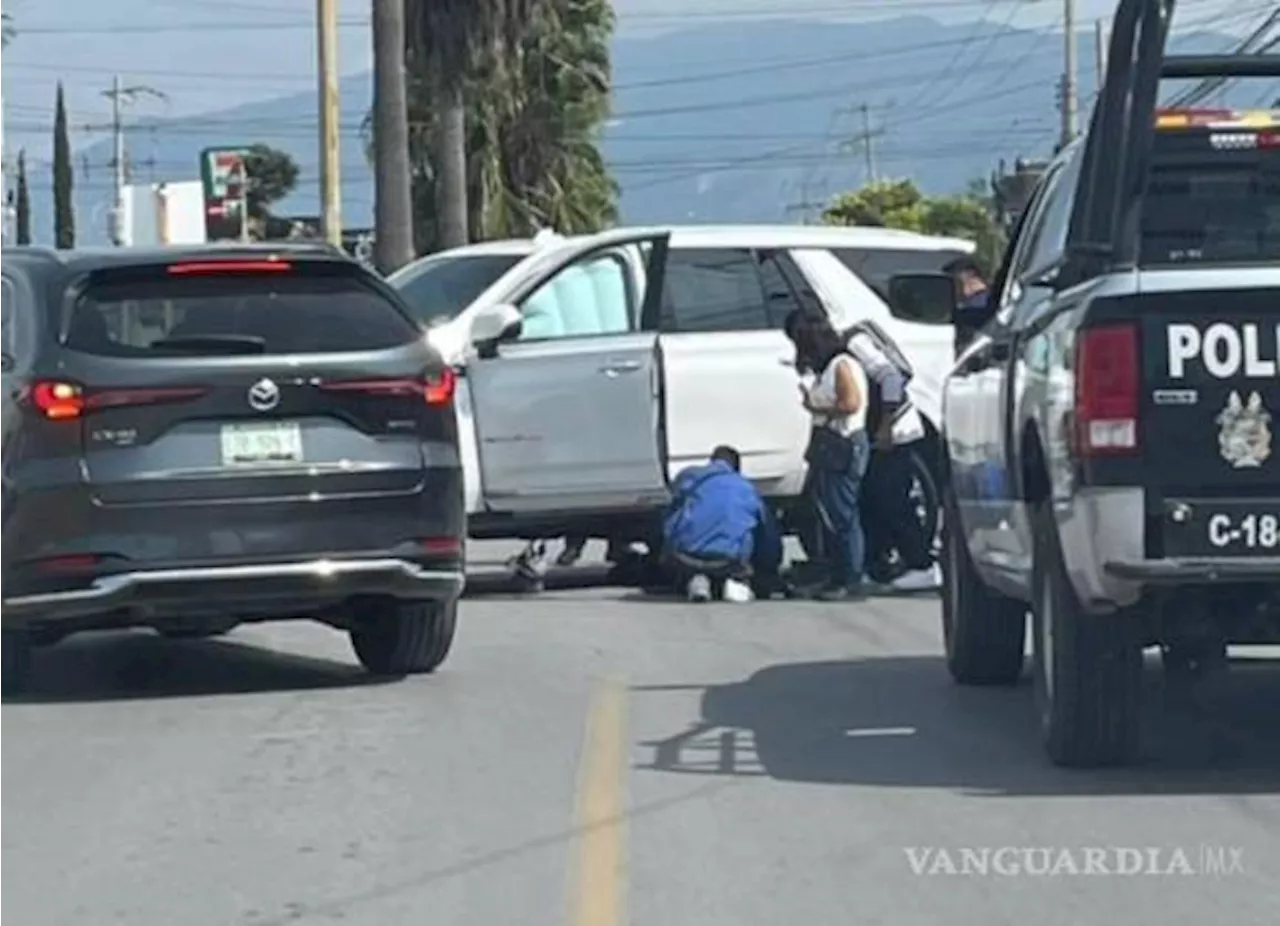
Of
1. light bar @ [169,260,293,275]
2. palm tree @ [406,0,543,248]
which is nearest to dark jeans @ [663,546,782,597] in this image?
light bar @ [169,260,293,275]

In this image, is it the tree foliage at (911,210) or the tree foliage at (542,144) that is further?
the tree foliage at (911,210)

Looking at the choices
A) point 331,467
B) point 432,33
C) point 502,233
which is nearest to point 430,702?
point 331,467

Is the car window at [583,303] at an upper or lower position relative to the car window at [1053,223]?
lower

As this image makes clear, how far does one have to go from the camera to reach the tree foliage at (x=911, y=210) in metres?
88.3

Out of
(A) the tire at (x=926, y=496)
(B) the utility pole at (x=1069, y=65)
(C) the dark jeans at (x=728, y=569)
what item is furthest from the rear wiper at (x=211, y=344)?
(B) the utility pole at (x=1069, y=65)

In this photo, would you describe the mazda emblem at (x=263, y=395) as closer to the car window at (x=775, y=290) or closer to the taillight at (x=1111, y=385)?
the taillight at (x=1111, y=385)

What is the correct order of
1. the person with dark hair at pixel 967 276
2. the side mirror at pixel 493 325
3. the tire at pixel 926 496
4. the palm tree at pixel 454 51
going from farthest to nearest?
the palm tree at pixel 454 51
the tire at pixel 926 496
the side mirror at pixel 493 325
the person with dark hair at pixel 967 276

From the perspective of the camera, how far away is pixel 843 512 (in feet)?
57.7

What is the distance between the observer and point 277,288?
43.9 ft

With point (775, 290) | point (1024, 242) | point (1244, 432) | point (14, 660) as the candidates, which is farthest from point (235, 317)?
point (775, 290)

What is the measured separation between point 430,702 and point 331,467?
1.08 meters

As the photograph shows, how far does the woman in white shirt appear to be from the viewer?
56.9ft

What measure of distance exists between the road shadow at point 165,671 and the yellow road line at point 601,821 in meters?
1.63

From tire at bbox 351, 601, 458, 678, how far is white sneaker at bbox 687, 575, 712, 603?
364 cm
